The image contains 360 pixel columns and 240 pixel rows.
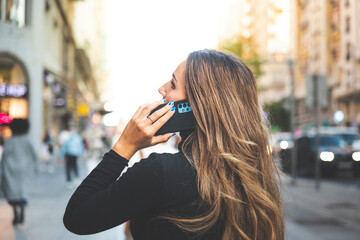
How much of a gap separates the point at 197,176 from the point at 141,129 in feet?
0.88

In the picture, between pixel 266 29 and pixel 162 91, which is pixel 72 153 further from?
pixel 266 29

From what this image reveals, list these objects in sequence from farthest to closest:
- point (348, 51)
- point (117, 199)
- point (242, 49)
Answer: point (348, 51) → point (242, 49) → point (117, 199)

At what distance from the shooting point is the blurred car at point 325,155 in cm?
1775

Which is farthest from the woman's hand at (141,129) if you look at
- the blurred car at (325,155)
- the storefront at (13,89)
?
the storefront at (13,89)

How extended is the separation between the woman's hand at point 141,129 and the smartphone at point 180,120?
0.03 metres

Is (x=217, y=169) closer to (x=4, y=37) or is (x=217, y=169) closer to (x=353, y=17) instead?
(x=4, y=37)

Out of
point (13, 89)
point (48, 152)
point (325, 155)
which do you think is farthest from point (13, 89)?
point (325, 155)

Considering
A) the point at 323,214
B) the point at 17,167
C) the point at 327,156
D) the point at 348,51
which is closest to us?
the point at 17,167

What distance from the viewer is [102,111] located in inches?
1908

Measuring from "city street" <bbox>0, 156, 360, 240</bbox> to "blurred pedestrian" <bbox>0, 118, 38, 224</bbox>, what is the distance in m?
0.43

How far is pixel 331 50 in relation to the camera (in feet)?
170

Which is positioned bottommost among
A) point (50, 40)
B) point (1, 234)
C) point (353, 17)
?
point (1, 234)

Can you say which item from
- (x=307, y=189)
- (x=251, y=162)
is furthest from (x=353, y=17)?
(x=251, y=162)

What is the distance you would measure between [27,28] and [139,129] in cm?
1720
